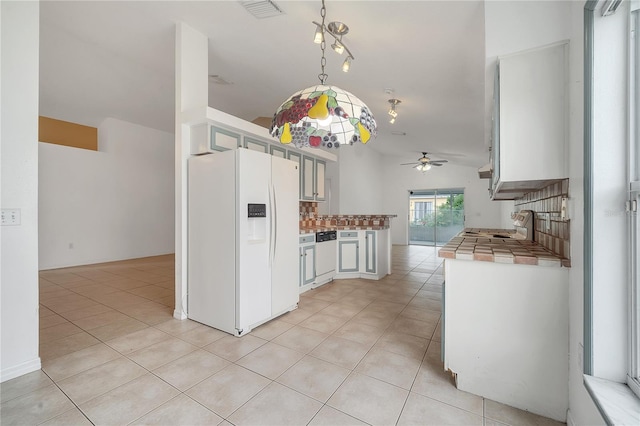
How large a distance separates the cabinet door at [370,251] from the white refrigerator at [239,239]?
6.46 feet

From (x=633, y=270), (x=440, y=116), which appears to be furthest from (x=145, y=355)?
(x=440, y=116)

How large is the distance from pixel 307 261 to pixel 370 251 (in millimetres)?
1277

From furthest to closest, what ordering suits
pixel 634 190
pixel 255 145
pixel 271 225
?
pixel 255 145 → pixel 271 225 → pixel 634 190

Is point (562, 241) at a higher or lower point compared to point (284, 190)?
lower

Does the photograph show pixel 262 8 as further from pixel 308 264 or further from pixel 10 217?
pixel 308 264

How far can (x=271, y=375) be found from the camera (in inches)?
75.6

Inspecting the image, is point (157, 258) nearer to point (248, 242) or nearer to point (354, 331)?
point (248, 242)

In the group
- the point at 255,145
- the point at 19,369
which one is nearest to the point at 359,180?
the point at 255,145

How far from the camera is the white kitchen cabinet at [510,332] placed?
152cm

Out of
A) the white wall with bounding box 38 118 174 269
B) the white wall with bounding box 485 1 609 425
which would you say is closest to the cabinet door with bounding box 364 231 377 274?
the white wall with bounding box 485 1 609 425

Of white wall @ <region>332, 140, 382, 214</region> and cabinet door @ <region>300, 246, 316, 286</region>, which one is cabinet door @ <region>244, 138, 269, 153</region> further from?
white wall @ <region>332, 140, 382, 214</region>

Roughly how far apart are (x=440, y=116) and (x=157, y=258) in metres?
6.86

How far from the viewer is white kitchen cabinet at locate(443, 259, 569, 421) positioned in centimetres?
152

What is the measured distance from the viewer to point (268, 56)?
3373 mm
